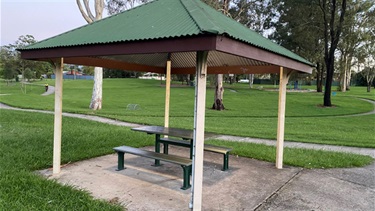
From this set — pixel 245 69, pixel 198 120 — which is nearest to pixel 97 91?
pixel 245 69

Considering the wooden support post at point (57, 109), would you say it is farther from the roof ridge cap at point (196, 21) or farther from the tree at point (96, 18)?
the tree at point (96, 18)

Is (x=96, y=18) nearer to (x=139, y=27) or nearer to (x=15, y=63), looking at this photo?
(x=139, y=27)

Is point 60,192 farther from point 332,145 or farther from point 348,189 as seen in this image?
point 332,145

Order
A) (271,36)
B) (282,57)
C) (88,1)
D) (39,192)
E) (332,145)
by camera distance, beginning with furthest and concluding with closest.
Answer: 1. (271,36)
2. (88,1)
3. (332,145)
4. (282,57)
5. (39,192)

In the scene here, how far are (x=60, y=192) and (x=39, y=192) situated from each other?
0.90 feet

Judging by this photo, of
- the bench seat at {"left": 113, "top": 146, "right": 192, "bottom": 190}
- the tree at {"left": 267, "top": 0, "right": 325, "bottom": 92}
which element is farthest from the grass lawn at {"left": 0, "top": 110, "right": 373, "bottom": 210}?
the tree at {"left": 267, "top": 0, "right": 325, "bottom": 92}

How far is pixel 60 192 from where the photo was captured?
3.99 meters

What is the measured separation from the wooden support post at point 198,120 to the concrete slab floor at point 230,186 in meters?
0.31

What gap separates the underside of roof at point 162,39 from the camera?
312 cm

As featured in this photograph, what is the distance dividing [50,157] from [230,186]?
12.1ft

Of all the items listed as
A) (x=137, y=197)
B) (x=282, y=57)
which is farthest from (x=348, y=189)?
(x=137, y=197)

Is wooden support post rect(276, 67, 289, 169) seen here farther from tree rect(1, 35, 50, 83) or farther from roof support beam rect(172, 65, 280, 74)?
tree rect(1, 35, 50, 83)

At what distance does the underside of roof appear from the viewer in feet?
10.2

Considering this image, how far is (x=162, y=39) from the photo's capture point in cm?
329
